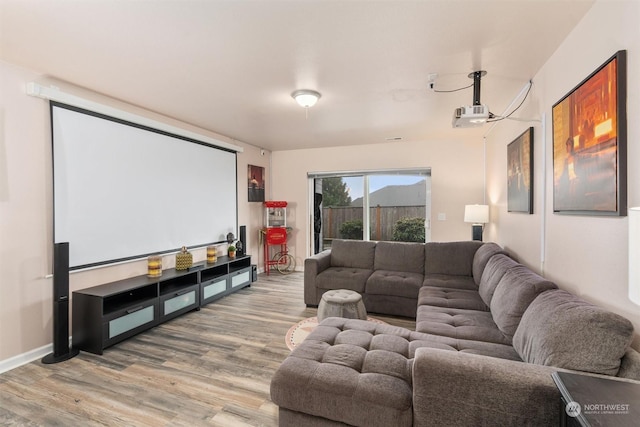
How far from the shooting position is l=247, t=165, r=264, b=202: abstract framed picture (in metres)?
5.54

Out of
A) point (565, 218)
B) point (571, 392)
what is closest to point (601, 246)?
point (565, 218)

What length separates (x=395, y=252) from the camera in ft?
13.6

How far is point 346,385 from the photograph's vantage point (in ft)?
4.83

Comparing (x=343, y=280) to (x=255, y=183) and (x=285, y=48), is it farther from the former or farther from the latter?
(x=255, y=183)

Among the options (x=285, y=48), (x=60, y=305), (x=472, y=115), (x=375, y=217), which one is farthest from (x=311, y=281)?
(x=285, y=48)

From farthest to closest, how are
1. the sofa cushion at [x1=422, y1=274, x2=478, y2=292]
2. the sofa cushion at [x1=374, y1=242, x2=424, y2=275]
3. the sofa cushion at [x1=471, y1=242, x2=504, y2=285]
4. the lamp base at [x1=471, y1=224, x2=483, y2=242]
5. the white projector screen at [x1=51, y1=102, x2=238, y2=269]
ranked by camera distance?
1. the lamp base at [x1=471, y1=224, x2=483, y2=242]
2. the sofa cushion at [x1=374, y1=242, x2=424, y2=275]
3. the sofa cushion at [x1=422, y1=274, x2=478, y2=292]
4. the sofa cushion at [x1=471, y1=242, x2=504, y2=285]
5. the white projector screen at [x1=51, y1=102, x2=238, y2=269]

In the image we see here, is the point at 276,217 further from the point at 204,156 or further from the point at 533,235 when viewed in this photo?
the point at 533,235

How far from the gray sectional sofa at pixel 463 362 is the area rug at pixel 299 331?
76 cm

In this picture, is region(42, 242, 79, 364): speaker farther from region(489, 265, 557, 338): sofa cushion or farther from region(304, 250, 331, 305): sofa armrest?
region(489, 265, 557, 338): sofa cushion

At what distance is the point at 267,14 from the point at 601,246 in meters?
2.31

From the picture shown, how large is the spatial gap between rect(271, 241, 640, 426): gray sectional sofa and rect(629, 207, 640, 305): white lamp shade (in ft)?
1.77

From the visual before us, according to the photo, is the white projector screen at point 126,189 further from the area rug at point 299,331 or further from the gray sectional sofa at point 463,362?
the gray sectional sofa at point 463,362

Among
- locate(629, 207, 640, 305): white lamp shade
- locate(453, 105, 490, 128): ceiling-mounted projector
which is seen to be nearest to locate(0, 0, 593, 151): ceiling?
locate(453, 105, 490, 128): ceiling-mounted projector

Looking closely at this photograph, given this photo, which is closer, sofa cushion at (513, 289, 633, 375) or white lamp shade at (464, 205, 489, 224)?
sofa cushion at (513, 289, 633, 375)
